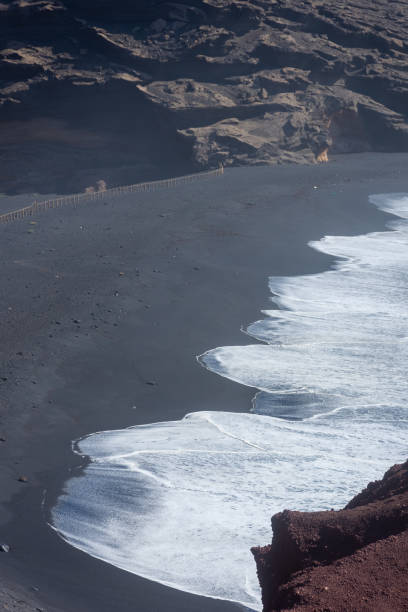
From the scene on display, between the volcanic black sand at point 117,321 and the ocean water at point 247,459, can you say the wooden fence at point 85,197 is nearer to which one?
the volcanic black sand at point 117,321

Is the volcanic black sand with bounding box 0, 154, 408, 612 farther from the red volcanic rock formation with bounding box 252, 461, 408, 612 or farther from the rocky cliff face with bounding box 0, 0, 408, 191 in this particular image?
the rocky cliff face with bounding box 0, 0, 408, 191

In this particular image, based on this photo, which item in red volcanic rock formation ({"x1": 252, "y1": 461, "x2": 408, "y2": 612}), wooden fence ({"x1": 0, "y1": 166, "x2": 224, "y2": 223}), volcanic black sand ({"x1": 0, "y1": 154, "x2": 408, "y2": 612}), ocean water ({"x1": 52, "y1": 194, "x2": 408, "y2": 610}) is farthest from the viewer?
wooden fence ({"x1": 0, "y1": 166, "x2": 224, "y2": 223})

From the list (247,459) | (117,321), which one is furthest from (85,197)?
(247,459)

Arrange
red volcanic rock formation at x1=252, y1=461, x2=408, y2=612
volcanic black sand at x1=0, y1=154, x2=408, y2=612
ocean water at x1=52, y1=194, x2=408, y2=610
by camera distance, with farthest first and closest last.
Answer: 1. ocean water at x1=52, y1=194, x2=408, y2=610
2. volcanic black sand at x1=0, y1=154, x2=408, y2=612
3. red volcanic rock formation at x1=252, y1=461, x2=408, y2=612

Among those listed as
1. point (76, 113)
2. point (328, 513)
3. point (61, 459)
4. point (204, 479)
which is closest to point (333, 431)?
point (204, 479)

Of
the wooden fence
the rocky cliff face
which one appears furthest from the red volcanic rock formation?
the rocky cliff face

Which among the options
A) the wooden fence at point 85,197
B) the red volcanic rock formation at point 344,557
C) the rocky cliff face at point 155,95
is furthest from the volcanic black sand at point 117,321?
the rocky cliff face at point 155,95

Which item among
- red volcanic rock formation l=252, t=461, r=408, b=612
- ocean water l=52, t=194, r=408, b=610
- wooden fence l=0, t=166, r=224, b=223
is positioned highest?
red volcanic rock formation l=252, t=461, r=408, b=612
